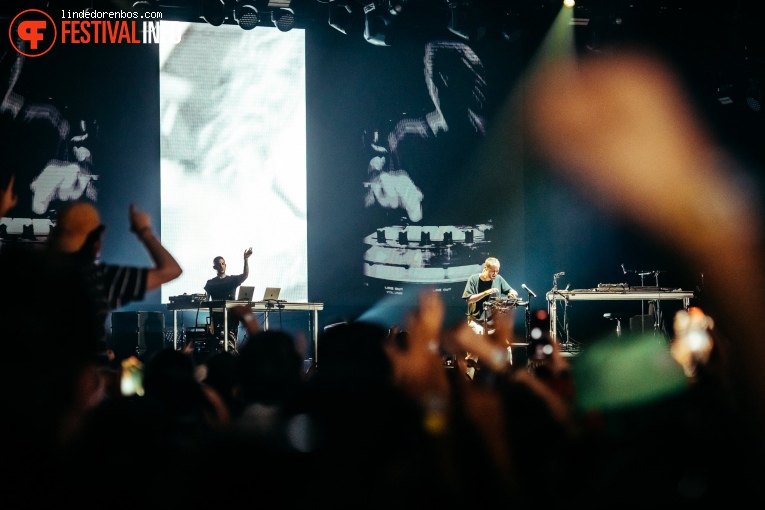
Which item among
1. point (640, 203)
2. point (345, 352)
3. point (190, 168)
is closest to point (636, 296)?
point (640, 203)

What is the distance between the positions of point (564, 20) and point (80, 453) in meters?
11.2

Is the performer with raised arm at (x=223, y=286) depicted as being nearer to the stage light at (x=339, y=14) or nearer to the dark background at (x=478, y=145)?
the dark background at (x=478, y=145)

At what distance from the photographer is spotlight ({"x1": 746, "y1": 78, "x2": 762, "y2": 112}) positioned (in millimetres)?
10953

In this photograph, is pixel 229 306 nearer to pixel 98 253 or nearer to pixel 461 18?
pixel 461 18

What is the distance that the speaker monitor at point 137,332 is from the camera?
9359 mm

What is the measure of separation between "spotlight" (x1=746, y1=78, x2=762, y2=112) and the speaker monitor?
853 centimetres

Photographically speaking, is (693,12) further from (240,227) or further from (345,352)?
(345,352)

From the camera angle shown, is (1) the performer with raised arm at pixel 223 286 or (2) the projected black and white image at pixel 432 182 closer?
(1) the performer with raised arm at pixel 223 286

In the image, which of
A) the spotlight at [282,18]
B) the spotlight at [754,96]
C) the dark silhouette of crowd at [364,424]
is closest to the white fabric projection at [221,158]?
the spotlight at [282,18]

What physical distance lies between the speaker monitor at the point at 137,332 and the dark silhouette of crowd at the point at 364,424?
6972 mm

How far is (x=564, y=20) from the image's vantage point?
11.5 meters

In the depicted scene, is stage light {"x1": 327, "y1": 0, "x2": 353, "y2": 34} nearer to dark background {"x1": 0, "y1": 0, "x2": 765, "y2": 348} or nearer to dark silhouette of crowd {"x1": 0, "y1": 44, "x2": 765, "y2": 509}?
dark background {"x1": 0, "y1": 0, "x2": 765, "y2": 348}

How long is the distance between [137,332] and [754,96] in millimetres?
8925

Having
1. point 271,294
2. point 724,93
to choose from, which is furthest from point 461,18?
point 271,294
